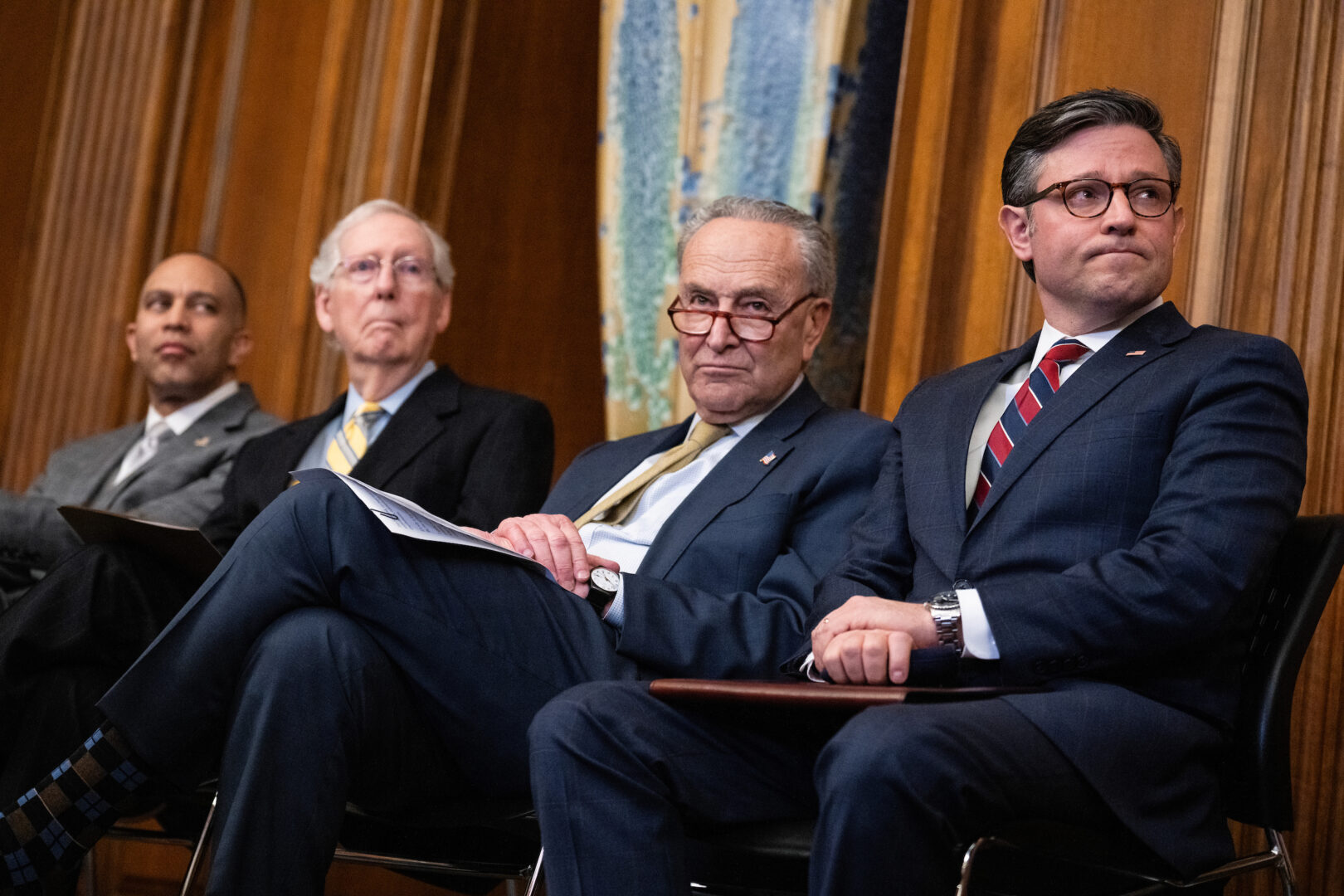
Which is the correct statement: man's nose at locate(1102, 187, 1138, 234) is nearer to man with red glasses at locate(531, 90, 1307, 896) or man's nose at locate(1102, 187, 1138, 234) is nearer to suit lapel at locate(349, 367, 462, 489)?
man with red glasses at locate(531, 90, 1307, 896)

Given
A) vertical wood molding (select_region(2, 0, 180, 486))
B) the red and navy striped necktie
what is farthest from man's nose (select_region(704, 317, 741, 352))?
vertical wood molding (select_region(2, 0, 180, 486))

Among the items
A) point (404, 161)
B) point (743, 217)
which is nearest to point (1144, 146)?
point (743, 217)

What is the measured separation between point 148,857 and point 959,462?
254 centimetres

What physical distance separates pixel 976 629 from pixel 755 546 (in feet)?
1.86

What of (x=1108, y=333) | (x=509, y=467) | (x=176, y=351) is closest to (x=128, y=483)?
(x=176, y=351)

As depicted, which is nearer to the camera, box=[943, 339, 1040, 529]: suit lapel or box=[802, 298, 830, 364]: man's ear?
box=[943, 339, 1040, 529]: suit lapel

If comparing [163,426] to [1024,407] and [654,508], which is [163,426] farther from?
[1024,407]

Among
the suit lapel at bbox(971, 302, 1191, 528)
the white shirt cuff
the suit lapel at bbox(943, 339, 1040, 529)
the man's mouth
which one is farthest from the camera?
the man's mouth

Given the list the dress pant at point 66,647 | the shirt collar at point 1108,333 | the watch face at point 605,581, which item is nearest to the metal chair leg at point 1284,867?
the shirt collar at point 1108,333

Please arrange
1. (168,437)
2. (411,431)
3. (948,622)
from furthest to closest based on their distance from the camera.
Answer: (168,437) → (411,431) → (948,622)

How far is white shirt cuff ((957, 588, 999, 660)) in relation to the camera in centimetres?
177

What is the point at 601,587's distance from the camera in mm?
2152

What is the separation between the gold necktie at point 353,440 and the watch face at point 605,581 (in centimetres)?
107

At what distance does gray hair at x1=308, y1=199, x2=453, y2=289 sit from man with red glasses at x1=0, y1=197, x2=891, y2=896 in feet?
4.21
